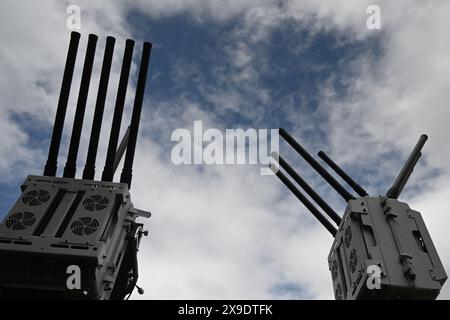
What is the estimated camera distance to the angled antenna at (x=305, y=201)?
11094 mm

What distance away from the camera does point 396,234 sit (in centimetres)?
834

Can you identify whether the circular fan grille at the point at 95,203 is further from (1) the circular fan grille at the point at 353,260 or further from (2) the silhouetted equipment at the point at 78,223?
(1) the circular fan grille at the point at 353,260

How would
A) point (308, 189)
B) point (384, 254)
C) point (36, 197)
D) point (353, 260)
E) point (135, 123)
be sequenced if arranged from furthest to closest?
point (308, 189) → point (135, 123) → point (353, 260) → point (36, 197) → point (384, 254)

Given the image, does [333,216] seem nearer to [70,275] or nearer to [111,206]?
[111,206]

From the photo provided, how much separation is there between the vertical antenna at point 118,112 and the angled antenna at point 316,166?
4159mm

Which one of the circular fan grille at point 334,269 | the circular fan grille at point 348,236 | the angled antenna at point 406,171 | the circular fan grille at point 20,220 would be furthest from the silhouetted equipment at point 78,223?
the angled antenna at point 406,171

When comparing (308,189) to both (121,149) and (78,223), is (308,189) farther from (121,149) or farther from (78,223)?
(78,223)

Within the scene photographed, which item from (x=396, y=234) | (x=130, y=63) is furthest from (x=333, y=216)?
(x=130, y=63)

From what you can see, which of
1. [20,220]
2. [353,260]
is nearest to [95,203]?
[20,220]

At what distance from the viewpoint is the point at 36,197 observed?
8.20 m

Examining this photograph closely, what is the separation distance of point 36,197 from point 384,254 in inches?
217

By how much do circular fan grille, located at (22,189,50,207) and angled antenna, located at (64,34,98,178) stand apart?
87 cm
